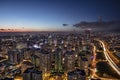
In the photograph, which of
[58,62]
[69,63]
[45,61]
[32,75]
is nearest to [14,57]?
[45,61]

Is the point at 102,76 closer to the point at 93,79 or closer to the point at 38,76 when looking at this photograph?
the point at 93,79

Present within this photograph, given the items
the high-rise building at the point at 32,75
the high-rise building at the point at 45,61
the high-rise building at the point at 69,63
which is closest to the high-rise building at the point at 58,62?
the high-rise building at the point at 69,63

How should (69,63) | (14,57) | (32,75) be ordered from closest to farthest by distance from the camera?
(32,75)
(69,63)
(14,57)

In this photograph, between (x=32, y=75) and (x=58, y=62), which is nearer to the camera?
(x=32, y=75)

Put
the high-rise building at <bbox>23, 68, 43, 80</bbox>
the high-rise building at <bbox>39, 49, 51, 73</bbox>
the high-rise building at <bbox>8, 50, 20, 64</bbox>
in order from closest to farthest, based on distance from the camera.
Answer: the high-rise building at <bbox>23, 68, 43, 80</bbox>
the high-rise building at <bbox>39, 49, 51, 73</bbox>
the high-rise building at <bbox>8, 50, 20, 64</bbox>

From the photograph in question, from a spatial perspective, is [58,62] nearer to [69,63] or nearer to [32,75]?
[69,63]

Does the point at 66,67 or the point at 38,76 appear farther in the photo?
the point at 66,67

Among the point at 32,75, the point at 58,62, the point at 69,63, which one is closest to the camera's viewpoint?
the point at 32,75

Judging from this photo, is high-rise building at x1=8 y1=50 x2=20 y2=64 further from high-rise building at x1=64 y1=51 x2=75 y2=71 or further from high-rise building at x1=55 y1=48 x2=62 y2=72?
high-rise building at x1=64 y1=51 x2=75 y2=71

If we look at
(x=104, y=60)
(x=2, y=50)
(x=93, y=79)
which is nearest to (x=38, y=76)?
(x=93, y=79)

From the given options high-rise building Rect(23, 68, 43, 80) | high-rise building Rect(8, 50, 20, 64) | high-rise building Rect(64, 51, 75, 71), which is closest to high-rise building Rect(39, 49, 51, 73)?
high-rise building Rect(64, 51, 75, 71)

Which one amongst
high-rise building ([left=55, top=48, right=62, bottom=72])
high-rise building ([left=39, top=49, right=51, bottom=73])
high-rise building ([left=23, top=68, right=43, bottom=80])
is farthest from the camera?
high-rise building ([left=55, top=48, right=62, bottom=72])
